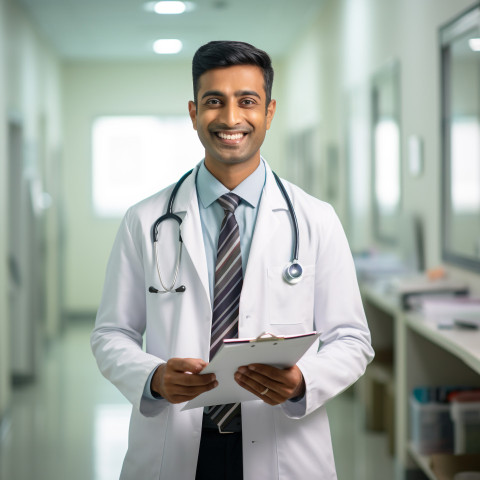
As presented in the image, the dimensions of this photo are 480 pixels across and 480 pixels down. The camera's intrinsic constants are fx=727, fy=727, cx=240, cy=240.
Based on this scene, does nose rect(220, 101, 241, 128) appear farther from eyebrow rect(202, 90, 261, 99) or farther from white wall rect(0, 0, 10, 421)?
white wall rect(0, 0, 10, 421)

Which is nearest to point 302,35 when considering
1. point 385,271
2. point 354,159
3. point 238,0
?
point 238,0

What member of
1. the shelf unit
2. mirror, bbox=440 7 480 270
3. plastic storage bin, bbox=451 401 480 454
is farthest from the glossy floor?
mirror, bbox=440 7 480 270

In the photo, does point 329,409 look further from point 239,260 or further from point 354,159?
point 239,260

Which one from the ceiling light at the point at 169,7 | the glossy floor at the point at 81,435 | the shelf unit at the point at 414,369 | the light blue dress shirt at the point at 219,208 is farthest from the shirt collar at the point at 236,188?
the ceiling light at the point at 169,7

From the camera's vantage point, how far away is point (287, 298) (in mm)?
1371

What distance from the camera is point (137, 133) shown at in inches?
330

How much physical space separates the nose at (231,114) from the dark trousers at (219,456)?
0.57 metres

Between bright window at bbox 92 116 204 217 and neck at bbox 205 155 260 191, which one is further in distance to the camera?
bright window at bbox 92 116 204 217

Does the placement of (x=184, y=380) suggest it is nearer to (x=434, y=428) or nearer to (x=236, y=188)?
(x=236, y=188)

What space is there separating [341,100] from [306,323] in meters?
4.03

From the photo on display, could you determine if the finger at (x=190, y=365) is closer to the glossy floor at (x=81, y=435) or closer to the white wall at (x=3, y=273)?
the glossy floor at (x=81, y=435)

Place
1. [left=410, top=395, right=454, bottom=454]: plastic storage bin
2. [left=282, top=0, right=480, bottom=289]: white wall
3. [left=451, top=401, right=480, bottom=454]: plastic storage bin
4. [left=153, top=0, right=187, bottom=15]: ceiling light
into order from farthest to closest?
[left=153, top=0, right=187, bottom=15]: ceiling light < [left=282, top=0, right=480, bottom=289]: white wall < [left=410, top=395, right=454, bottom=454]: plastic storage bin < [left=451, top=401, right=480, bottom=454]: plastic storage bin

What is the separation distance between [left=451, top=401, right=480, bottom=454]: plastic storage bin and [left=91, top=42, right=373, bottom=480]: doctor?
4.44 ft

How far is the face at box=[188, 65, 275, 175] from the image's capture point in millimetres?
1304
